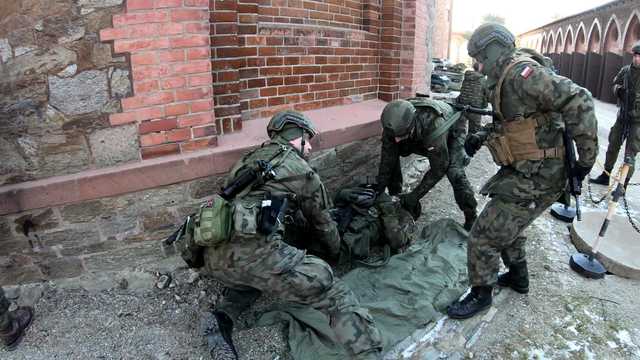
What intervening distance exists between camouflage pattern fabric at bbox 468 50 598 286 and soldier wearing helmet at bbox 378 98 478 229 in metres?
0.78

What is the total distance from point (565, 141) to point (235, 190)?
192cm

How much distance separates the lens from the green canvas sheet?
2508 mm

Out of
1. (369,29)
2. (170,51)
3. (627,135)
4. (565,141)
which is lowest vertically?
(627,135)

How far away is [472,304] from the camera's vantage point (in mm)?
2811

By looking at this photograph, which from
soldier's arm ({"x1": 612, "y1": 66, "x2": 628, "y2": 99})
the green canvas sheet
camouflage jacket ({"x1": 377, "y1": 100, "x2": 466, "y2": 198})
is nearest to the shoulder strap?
camouflage jacket ({"x1": 377, "y1": 100, "x2": 466, "y2": 198})

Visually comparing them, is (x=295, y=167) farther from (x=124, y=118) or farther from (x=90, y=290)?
(x=90, y=290)

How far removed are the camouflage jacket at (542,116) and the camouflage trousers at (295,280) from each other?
3.74 ft

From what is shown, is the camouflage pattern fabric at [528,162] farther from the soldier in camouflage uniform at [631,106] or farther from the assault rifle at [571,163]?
the soldier in camouflage uniform at [631,106]

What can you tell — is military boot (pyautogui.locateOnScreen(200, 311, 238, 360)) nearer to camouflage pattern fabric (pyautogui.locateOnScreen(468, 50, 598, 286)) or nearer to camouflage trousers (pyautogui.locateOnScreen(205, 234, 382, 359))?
camouflage trousers (pyautogui.locateOnScreen(205, 234, 382, 359))

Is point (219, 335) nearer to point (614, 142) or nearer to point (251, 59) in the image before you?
point (251, 59)

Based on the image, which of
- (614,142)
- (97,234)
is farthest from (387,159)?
(614,142)

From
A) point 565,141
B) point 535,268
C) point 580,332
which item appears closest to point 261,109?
point 565,141

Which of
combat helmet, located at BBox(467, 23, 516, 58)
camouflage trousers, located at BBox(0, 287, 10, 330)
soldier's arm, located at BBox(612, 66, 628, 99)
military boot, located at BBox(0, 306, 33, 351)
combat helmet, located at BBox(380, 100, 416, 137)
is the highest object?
combat helmet, located at BBox(467, 23, 516, 58)

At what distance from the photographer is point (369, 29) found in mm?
4938
